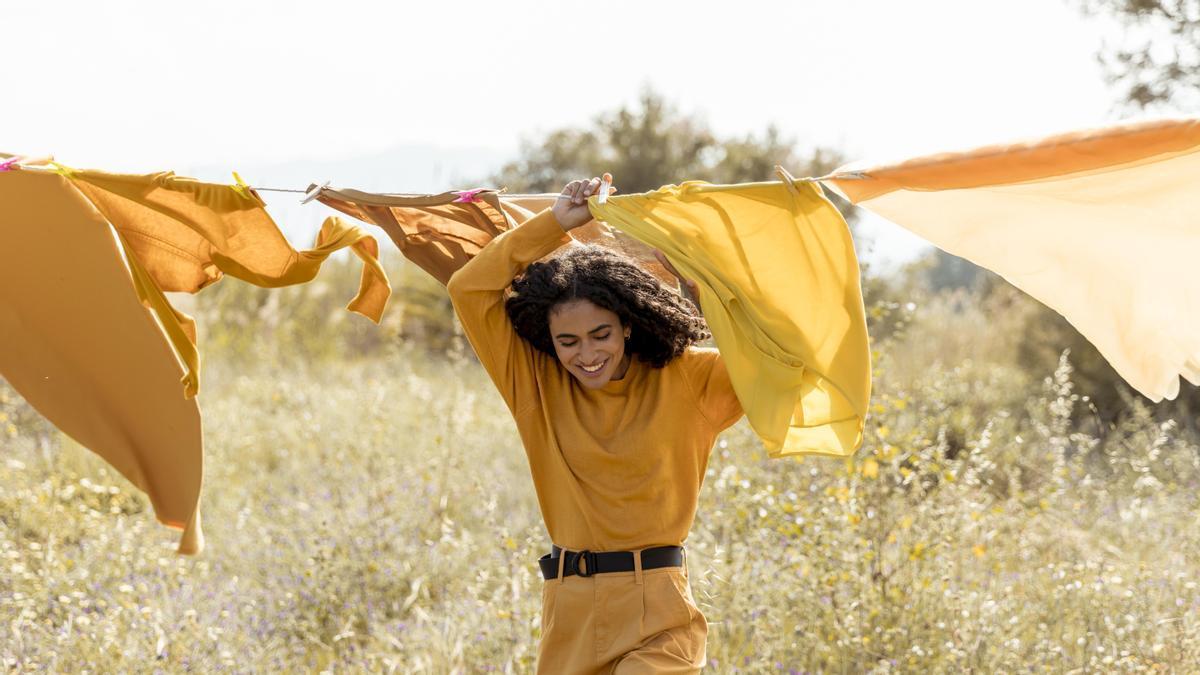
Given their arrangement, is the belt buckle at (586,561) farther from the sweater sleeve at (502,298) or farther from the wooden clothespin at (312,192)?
the wooden clothespin at (312,192)

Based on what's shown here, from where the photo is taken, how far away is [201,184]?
3701 millimetres

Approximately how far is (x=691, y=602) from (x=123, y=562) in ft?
10.1

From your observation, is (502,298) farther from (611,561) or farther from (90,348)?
(90,348)

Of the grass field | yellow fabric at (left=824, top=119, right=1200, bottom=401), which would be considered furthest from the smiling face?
the grass field

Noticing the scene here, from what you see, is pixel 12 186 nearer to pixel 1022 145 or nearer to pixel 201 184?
pixel 201 184

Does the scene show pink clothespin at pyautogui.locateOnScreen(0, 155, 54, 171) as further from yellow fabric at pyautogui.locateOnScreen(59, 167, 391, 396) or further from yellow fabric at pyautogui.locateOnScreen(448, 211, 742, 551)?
yellow fabric at pyautogui.locateOnScreen(448, 211, 742, 551)

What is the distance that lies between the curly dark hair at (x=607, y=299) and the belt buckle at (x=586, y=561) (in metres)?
0.51

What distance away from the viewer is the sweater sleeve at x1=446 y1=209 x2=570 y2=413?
323 cm

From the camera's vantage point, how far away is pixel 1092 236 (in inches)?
128

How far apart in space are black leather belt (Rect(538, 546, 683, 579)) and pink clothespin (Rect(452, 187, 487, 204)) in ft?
3.28

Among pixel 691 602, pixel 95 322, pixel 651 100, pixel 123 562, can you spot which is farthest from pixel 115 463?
pixel 651 100

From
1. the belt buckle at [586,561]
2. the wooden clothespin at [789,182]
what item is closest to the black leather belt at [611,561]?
the belt buckle at [586,561]

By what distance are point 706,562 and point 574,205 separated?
145cm

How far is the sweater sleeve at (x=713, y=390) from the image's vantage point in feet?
10.9
